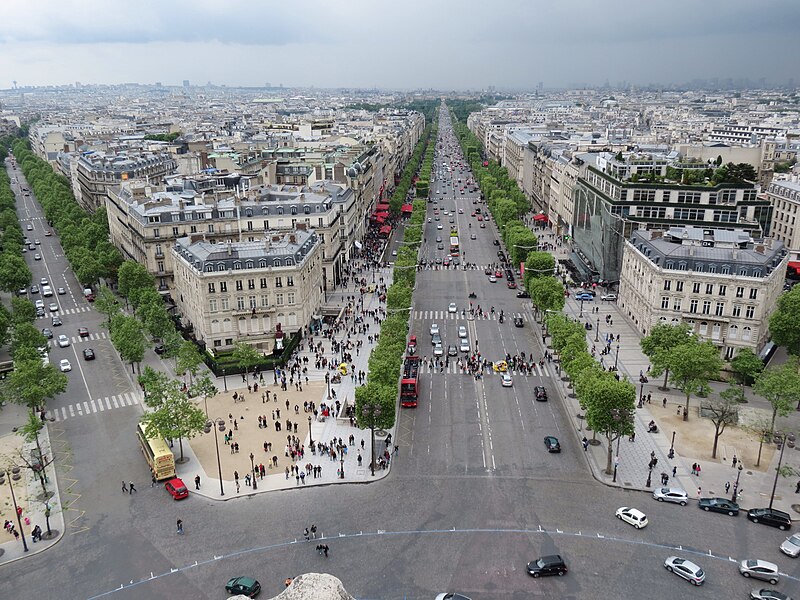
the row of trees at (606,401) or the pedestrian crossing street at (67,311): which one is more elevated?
the row of trees at (606,401)

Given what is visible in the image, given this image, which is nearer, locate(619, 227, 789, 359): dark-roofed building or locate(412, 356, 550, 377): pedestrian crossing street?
locate(619, 227, 789, 359): dark-roofed building

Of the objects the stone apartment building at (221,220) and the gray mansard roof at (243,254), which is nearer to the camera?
the gray mansard roof at (243,254)

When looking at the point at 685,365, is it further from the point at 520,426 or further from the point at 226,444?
the point at 226,444

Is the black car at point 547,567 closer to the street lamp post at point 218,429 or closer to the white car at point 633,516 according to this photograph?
the white car at point 633,516

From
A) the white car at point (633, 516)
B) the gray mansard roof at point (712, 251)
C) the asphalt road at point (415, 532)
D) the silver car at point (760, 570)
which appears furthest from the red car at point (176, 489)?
the gray mansard roof at point (712, 251)

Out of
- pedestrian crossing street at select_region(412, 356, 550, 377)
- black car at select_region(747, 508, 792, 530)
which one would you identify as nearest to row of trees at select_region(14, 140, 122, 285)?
pedestrian crossing street at select_region(412, 356, 550, 377)

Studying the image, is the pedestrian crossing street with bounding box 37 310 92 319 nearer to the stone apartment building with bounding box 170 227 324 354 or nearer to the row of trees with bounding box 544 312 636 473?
the stone apartment building with bounding box 170 227 324 354

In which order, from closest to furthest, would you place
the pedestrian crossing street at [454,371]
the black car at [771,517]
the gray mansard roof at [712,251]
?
the black car at [771,517]
the gray mansard roof at [712,251]
the pedestrian crossing street at [454,371]

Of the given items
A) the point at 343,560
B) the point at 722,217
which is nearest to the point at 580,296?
the point at 722,217
